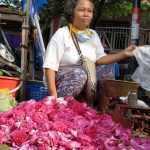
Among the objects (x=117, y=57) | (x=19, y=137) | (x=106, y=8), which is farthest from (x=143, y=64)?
(x=106, y=8)

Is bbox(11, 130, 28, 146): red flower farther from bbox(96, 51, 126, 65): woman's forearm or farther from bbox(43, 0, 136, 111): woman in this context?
bbox(96, 51, 126, 65): woman's forearm

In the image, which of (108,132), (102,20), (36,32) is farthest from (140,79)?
(102,20)

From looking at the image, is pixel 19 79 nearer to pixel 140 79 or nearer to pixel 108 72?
pixel 108 72

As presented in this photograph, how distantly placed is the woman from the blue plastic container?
1944mm

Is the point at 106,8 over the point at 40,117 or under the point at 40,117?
over

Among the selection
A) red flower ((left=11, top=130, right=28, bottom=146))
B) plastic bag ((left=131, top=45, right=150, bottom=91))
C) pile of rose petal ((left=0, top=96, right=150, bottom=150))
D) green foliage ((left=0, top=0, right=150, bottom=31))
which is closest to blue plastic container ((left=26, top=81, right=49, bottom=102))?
plastic bag ((left=131, top=45, right=150, bottom=91))

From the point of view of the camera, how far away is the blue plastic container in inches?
202

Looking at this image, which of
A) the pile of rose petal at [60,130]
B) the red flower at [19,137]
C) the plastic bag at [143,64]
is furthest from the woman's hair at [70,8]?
the red flower at [19,137]

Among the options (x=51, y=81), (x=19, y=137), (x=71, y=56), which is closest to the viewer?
(x=19, y=137)

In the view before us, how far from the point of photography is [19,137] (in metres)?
1.90

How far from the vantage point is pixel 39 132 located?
1.94 metres

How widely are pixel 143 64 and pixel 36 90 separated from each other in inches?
113

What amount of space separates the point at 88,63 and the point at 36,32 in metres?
3.02

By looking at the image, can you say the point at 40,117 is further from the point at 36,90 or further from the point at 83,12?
the point at 36,90
